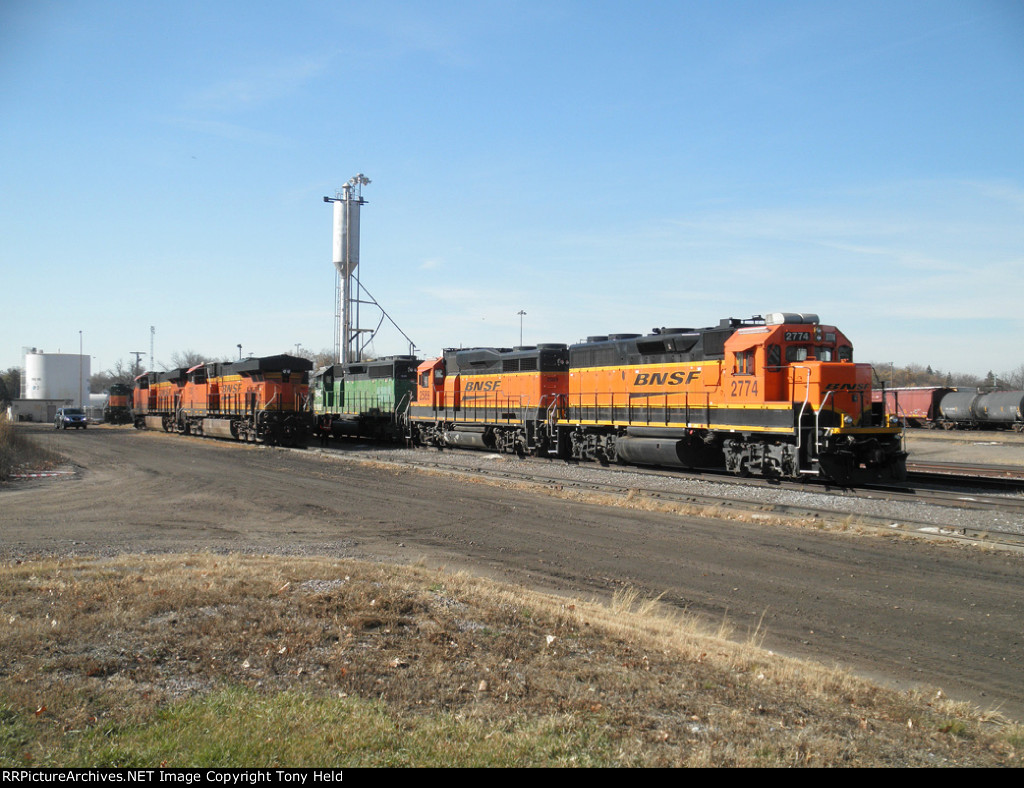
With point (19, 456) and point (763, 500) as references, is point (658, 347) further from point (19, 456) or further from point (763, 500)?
point (19, 456)

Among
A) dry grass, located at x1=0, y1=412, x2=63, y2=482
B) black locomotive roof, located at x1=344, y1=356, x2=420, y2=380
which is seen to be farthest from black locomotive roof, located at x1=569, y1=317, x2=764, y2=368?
dry grass, located at x1=0, y1=412, x2=63, y2=482

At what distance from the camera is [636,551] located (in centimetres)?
1148

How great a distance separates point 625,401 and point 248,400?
21.4 meters

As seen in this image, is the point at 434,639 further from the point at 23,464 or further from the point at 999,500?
the point at 23,464

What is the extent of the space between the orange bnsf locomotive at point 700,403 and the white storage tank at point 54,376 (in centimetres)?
7782

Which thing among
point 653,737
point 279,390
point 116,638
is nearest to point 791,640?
point 653,737

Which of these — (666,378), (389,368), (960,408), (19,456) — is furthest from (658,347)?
(960,408)

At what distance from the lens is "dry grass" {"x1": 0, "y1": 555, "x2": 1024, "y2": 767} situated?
4.38m

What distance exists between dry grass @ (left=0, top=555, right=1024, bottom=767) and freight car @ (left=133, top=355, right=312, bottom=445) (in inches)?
1108

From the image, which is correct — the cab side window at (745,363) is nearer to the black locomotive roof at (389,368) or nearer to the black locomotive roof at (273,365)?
the black locomotive roof at (389,368)

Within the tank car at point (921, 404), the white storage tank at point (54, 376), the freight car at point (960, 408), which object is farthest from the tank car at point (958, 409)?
the white storage tank at point (54, 376)

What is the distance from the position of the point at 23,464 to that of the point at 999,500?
27.7 metres

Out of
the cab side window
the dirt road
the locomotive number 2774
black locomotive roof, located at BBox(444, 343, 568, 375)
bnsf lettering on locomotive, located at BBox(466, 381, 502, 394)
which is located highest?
black locomotive roof, located at BBox(444, 343, 568, 375)

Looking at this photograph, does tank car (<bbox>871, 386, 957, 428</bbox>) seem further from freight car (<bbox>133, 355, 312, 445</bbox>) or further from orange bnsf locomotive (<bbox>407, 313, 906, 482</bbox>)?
freight car (<bbox>133, 355, 312, 445</bbox>)
